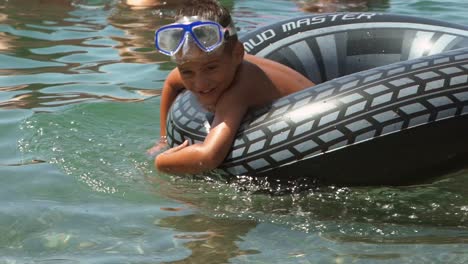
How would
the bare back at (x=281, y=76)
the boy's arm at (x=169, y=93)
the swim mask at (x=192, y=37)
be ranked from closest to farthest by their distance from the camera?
the swim mask at (x=192, y=37), the bare back at (x=281, y=76), the boy's arm at (x=169, y=93)

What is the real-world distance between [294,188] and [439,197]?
696 millimetres

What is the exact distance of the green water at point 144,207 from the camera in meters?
3.52

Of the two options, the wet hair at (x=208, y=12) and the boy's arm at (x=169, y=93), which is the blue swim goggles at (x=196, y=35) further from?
the boy's arm at (x=169, y=93)

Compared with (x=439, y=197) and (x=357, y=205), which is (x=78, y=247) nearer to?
(x=357, y=205)

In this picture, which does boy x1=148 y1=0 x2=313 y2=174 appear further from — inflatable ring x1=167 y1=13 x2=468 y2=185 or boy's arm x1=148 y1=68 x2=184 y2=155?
boy's arm x1=148 y1=68 x2=184 y2=155

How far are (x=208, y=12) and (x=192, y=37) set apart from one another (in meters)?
0.19

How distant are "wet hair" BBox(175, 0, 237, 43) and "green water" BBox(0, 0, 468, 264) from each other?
80 centimetres

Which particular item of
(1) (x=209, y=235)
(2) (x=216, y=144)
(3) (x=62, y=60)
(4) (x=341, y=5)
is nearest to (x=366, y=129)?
(2) (x=216, y=144)

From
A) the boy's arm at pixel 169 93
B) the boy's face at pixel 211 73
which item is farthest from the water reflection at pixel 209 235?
the boy's arm at pixel 169 93

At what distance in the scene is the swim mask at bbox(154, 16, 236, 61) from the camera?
418 centimetres

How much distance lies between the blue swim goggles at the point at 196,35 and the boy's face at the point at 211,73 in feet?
0.24

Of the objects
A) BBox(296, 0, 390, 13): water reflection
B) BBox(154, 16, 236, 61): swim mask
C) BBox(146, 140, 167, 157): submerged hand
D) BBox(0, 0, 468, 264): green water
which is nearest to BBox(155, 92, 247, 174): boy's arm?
BBox(0, 0, 468, 264): green water

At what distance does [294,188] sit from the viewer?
4.24 m

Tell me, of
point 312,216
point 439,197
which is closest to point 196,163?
→ point 312,216
